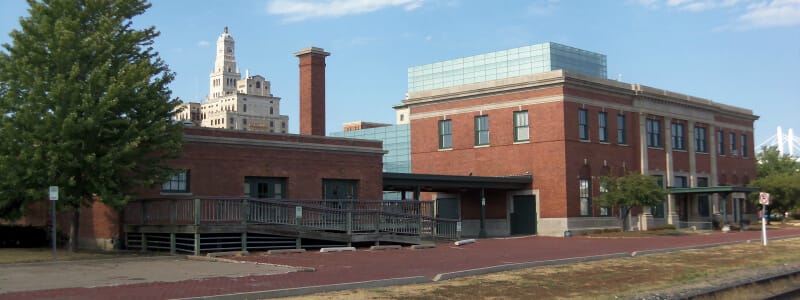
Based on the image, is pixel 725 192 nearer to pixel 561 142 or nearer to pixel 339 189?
pixel 561 142

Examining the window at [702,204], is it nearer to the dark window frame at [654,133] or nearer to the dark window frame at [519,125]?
the dark window frame at [654,133]

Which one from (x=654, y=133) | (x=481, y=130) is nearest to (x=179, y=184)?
(x=481, y=130)

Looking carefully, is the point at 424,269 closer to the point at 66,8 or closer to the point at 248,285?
the point at 248,285

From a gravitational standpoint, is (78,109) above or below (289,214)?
above

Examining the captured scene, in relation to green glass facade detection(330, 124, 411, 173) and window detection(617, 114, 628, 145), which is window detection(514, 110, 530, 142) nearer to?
window detection(617, 114, 628, 145)

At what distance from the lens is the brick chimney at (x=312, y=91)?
39750mm

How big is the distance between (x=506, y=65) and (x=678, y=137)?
7048 cm

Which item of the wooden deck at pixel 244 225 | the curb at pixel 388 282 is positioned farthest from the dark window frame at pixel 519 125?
the curb at pixel 388 282

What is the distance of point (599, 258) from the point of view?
2438cm

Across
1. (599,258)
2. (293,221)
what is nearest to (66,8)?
(293,221)

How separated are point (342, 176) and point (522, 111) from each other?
16.1 meters

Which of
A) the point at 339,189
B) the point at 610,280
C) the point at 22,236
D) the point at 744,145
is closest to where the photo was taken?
the point at 610,280

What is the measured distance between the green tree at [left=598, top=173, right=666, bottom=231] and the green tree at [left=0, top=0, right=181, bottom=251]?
26738 millimetres

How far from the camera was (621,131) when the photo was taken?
51531mm
